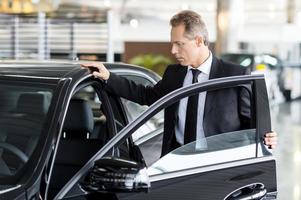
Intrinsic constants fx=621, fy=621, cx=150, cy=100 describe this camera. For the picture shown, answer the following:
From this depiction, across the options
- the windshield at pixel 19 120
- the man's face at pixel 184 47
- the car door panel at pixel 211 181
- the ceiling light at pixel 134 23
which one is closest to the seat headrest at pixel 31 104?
the windshield at pixel 19 120

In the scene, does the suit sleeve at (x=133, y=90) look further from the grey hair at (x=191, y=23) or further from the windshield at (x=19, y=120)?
the windshield at (x=19, y=120)

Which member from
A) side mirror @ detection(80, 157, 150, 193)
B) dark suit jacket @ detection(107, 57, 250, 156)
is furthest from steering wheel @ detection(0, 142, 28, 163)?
dark suit jacket @ detection(107, 57, 250, 156)

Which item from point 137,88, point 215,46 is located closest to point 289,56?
point 215,46

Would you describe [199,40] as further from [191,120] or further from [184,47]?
[191,120]

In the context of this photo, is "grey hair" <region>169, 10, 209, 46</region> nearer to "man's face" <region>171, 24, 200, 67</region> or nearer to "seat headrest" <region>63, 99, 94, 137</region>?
"man's face" <region>171, 24, 200, 67</region>

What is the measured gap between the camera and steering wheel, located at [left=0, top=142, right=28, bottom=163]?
237cm

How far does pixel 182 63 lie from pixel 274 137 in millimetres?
579

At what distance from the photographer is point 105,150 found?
2.44 m

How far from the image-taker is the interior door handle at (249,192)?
275 centimetres

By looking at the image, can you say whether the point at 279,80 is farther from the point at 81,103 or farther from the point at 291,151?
the point at 81,103

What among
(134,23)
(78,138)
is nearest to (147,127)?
(78,138)

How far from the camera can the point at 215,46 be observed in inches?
885

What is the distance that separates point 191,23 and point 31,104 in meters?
0.88

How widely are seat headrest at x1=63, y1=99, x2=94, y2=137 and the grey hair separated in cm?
61
